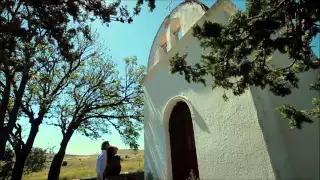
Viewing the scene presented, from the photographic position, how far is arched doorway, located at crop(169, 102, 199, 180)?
7742 mm

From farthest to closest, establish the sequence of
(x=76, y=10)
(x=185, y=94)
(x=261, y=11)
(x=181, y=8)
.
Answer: (x=181, y=8) → (x=185, y=94) → (x=261, y=11) → (x=76, y=10)

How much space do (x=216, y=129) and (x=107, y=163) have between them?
3352 millimetres

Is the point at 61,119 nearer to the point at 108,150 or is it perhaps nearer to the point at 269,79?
the point at 108,150

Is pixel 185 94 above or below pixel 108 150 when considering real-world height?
above

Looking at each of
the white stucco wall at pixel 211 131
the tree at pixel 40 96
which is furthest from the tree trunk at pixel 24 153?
the white stucco wall at pixel 211 131

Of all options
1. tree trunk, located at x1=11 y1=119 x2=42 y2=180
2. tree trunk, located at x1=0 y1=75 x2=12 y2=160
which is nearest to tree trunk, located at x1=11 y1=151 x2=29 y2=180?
tree trunk, located at x1=11 y1=119 x2=42 y2=180

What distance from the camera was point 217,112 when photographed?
22.2 feet

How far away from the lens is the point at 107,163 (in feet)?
17.4

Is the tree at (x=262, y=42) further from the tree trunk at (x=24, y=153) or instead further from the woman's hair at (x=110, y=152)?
the tree trunk at (x=24, y=153)

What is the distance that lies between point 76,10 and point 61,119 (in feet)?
38.2

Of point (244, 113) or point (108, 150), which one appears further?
point (244, 113)

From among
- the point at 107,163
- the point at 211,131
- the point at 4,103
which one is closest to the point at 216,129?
the point at 211,131

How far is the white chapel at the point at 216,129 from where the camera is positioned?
5.38m

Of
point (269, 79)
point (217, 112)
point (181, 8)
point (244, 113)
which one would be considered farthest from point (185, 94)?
point (181, 8)
